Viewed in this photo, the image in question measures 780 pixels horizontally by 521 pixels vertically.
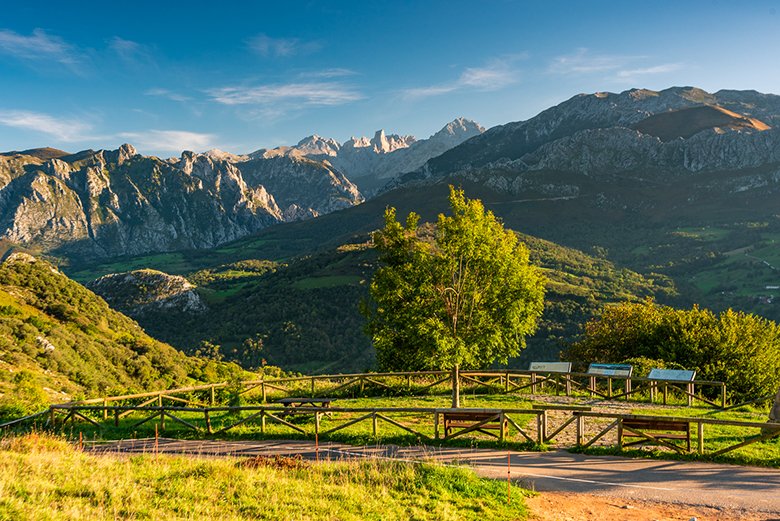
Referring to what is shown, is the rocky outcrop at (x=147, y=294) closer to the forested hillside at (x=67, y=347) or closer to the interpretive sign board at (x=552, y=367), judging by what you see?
the forested hillside at (x=67, y=347)

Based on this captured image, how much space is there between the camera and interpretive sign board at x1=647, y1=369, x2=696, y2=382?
21.9 m

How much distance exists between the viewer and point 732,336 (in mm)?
28141

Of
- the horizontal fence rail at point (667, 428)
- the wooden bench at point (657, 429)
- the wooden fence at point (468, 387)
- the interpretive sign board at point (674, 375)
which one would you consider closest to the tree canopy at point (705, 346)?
the wooden fence at point (468, 387)

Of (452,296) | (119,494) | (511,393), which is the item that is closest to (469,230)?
(452,296)

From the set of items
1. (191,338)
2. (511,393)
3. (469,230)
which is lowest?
(191,338)

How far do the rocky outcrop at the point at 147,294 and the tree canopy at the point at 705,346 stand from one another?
149666mm

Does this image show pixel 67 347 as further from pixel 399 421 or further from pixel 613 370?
pixel 613 370

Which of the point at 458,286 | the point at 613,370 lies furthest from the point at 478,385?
the point at 613,370

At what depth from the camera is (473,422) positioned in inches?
696

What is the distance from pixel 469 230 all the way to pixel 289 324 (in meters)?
119

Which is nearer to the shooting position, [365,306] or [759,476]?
[759,476]

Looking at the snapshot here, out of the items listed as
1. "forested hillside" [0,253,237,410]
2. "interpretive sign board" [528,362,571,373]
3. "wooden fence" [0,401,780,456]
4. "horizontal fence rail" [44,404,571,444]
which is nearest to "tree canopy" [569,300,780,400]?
"interpretive sign board" [528,362,571,373]

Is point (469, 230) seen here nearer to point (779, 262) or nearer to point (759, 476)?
point (759, 476)

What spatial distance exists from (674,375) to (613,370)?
2.74 m
